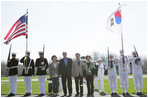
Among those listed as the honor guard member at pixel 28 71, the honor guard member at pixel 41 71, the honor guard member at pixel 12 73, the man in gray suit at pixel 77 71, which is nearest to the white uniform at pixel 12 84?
the honor guard member at pixel 12 73

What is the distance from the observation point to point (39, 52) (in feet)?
32.3

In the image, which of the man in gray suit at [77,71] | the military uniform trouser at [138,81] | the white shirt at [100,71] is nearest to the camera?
the man in gray suit at [77,71]

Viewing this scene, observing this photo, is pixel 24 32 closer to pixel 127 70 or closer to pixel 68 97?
pixel 68 97

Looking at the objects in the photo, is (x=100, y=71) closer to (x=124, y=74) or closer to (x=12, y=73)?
(x=124, y=74)

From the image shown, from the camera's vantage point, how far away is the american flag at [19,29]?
1090cm

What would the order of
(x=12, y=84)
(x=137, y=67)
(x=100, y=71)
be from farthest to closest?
(x=100, y=71) → (x=137, y=67) → (x=12, y=84)

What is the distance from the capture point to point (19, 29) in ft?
36.2

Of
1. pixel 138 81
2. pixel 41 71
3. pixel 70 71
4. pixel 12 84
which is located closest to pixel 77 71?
pixel 70 71

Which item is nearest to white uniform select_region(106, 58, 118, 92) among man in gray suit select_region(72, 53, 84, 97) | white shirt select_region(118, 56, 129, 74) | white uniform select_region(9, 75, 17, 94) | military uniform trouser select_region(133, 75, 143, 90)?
white shirt select_region(118, 56, 129, 74)

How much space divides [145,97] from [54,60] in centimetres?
511

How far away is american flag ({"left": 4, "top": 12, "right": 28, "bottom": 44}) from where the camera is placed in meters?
10.9

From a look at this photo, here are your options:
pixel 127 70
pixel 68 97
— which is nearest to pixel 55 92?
pixel 68 97

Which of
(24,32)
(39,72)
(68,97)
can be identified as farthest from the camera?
(24,32)

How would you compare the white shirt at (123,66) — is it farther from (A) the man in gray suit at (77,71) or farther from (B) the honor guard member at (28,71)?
(B) the honor guard member at (28,71)
